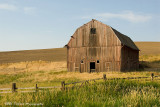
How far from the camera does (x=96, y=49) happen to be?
3022 centimetres

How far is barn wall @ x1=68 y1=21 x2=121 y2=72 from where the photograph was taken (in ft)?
96.6

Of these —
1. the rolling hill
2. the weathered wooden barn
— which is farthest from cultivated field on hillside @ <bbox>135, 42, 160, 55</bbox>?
the weathered wooden barn

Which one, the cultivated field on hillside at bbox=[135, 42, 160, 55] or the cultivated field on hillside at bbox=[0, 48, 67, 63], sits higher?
the cultivated field on hillside at bbox=[135, 42, 160, 55]

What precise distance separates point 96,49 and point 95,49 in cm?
17

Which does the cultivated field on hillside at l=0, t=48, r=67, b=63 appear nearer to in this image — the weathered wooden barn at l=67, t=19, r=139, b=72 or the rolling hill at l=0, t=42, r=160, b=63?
the rolling hill at l=0, t=42, r=160, b=63

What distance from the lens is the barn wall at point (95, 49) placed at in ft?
96.6

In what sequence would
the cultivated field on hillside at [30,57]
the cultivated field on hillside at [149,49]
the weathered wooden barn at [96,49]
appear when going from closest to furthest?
the weathered wooden barn at [96,49] → the cultivated field on hillside at [30,57] → the cultivated field on hillside at [149,49]

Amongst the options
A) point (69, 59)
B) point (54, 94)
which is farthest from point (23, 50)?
point (54, 94)

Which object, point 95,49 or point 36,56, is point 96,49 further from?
point 36,56

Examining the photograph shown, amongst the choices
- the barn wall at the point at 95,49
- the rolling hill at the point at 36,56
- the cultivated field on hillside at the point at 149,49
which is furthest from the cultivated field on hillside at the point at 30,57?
the barn wall at the point at 95,49

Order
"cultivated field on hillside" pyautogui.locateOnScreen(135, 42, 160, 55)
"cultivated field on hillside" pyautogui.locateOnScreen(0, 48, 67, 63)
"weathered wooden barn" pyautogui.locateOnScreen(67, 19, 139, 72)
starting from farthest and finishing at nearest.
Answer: "cultivated field on hillside" pyautogui.locateOnScreen(135, 42, 160, 55), "cultivated field on hillside" pyautogui.locateOnScreen(0, 48, 67, 63), "weathered wooden barn" pyautogui.locateOnScreen(67, 19, 139, 72)

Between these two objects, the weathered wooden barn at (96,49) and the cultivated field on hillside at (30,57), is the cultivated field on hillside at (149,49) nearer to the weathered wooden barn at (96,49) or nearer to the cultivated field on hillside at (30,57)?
the cultivated field on hillside at (30,57)

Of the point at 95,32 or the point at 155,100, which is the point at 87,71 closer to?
the point at 95,32

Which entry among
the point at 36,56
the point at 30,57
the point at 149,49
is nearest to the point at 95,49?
the point at 30,57
